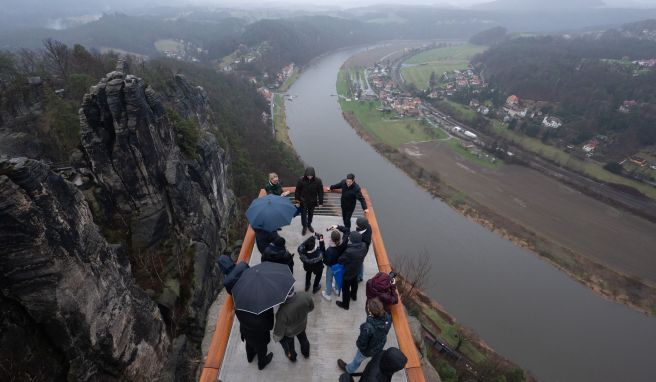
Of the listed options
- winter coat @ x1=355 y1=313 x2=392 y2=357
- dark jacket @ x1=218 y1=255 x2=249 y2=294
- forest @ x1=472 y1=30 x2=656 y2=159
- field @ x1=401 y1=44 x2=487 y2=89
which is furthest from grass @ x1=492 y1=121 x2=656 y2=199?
dark jacket @ x1=218 y1=255 x2=249 y2=294

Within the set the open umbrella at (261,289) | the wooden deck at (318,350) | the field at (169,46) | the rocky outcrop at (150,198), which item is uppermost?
the open umbrella at (261,289)

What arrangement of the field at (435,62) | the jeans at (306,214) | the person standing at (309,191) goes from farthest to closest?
the field at (435,62) → the jeans at (306,214) → the person standing at (309,191)

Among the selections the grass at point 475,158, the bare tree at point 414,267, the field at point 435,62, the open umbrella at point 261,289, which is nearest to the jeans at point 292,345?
the open umbrella at point 261,289

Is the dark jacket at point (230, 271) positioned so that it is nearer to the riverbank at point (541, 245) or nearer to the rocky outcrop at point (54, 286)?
the rocky outcrop at point (54, 286)

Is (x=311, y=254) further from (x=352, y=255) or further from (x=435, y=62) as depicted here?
(x=435, y=62)

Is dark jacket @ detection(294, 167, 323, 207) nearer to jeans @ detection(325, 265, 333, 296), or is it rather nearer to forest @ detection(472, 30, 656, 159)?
jeans @ detection(325, 265, 333, 296)

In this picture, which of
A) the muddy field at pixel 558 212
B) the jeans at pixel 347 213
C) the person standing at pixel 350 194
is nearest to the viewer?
the person standing at pixel 350 194

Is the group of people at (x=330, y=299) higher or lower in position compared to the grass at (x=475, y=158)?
higher

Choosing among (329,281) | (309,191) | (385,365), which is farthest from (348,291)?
(309,191)
